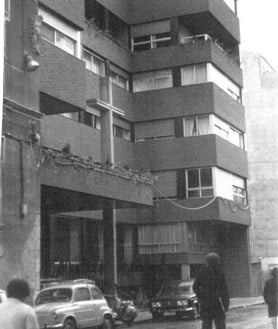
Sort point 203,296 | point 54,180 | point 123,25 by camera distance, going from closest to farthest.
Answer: point 203,296
point 54,180
point 123,25

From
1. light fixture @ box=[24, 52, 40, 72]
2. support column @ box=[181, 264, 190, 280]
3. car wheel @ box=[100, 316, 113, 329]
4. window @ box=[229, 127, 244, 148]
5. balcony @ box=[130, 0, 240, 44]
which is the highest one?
balcony @ box=[130, 0, 240, 44]

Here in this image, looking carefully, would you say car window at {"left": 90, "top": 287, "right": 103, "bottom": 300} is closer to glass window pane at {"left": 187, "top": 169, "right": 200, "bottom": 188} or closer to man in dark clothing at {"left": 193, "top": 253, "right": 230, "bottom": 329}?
man in dark clothing at {"left": 193, "top": 253, "right": 230, "bottom": 329}

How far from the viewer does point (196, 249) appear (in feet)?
115

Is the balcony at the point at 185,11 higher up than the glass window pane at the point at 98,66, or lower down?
higher up

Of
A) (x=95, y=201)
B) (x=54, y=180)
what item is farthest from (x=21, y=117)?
(x=95, y=201)

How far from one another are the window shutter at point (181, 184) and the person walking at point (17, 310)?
28.9 meters

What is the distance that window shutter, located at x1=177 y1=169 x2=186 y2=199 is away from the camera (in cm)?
3469

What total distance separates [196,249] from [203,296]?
25157 millimetres

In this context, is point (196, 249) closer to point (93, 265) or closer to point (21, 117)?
point (93, 265)

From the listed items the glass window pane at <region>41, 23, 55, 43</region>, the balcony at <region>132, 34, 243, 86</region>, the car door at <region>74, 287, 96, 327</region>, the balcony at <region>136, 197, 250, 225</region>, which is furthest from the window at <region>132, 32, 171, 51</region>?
the car door at <region>74, 287, 96, 327</region>

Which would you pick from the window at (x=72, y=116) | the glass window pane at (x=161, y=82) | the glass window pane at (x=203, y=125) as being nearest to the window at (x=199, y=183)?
the glass window pane at (x=203, y=125)

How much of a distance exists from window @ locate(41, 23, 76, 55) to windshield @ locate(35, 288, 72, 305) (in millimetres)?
9556

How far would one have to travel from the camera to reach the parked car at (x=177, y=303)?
2302 cm

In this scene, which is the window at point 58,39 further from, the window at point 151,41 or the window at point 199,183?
the window at point 199,183
